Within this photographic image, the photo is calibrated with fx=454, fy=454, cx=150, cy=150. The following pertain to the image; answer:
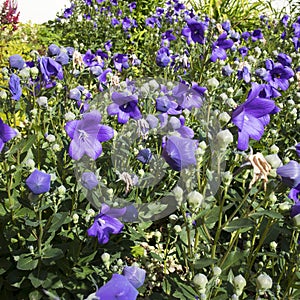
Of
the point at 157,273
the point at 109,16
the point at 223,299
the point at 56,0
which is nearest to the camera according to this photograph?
the point at 223,299

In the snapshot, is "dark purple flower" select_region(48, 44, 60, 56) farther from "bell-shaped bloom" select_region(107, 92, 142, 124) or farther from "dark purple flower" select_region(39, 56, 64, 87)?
"bell-shaped bloom" select_region(107, 92, 142, 124)

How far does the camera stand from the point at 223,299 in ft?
6.63

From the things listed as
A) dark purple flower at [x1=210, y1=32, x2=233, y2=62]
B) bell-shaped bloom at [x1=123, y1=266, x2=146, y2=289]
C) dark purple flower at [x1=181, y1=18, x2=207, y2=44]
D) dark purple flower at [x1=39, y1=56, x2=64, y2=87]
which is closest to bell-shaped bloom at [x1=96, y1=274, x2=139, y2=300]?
bell-shaped bloom at [x1=123, y1=266, x2=146, y2=289]

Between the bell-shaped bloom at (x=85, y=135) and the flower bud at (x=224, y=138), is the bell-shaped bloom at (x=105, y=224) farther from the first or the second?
the flower bud at (x=224, y=138)

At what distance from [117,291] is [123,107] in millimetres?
1599

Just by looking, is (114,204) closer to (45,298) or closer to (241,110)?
(45,298)

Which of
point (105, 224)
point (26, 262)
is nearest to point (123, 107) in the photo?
point (105, 224)

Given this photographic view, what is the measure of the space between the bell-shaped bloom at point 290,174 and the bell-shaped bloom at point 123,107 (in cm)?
104

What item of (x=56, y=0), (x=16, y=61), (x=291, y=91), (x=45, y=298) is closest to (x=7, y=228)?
(x=45, y=298)

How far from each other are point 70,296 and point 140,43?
6.61 metres

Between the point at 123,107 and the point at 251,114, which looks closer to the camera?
the point at 251,114

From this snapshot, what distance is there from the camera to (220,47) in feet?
13.2

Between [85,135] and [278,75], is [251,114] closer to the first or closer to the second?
[85,135]

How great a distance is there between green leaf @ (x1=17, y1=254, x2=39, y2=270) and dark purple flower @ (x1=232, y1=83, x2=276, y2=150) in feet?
3.59
